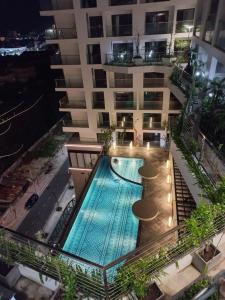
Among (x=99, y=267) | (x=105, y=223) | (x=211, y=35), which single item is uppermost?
(x=211, y=35)

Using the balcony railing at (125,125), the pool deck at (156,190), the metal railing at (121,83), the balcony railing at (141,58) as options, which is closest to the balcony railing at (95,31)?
the balcony railing at (141,58)

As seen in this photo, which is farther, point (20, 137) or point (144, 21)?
point (20, 137)

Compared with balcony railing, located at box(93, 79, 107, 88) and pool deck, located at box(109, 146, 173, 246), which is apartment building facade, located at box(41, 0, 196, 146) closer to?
balcony railing, located at box(93, 79, 107, 88)

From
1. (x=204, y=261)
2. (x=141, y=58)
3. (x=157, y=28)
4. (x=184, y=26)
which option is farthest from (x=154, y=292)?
(x=184, y=26)

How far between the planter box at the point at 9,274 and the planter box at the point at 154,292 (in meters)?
2.99

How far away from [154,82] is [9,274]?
577 inches

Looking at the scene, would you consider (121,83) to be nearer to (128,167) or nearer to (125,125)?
(125,125)

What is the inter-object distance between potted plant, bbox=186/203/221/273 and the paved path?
47.0ft

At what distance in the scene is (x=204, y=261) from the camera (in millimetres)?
5797

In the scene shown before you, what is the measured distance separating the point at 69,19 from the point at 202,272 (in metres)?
16.5

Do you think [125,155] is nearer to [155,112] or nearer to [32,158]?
[155,112]

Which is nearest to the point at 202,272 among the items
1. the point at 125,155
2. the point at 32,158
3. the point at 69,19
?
the point at 125,155

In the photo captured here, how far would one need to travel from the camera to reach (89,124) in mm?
19000

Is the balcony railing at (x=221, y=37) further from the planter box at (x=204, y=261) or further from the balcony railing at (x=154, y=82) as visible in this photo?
the planter box at (x=204, y=261)
